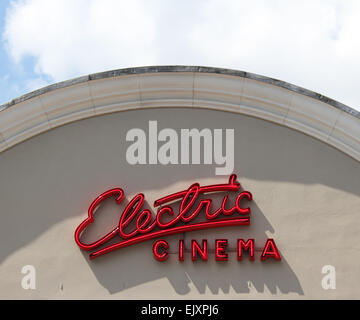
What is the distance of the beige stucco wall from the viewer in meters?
12.8

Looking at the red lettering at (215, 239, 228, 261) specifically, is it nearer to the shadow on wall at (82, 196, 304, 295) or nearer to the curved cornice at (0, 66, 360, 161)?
the shadow on wall at (82, 196, 304, 295)

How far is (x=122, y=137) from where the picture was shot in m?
13.4

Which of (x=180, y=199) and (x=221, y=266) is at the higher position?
(x=180, y=199)

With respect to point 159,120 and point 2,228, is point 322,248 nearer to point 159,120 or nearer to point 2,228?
point 159,120

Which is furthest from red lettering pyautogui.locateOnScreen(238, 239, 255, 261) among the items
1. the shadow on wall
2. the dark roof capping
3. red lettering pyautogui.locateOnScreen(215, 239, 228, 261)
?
the dark roof capping

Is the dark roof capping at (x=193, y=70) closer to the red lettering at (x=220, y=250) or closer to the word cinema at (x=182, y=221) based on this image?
the word cinema at (x=182, y=221)

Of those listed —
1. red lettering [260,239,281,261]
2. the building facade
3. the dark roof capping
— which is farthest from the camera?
the dark roof capping

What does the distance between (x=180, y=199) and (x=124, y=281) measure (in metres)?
2.01

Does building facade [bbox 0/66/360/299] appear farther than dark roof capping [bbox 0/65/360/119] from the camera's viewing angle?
No
